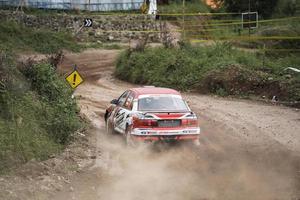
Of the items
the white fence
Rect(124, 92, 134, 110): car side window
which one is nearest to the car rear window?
Rect(124, 92, 134, 110): car side window

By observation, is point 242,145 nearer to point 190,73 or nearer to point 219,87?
point 219,87

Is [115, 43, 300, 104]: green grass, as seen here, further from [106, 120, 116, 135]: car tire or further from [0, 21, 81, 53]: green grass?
[0, 21, 81, 53]: green grass

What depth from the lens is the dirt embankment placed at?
407 inches

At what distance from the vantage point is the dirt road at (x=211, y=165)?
1034 centimetres

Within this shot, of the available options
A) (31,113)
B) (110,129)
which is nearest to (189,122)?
(110,129)

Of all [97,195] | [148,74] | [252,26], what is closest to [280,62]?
[148,74]

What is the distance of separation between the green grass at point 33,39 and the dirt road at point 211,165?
20158 millimetres

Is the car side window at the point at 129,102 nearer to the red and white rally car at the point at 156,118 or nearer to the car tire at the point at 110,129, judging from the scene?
the red and white rally car at the point at 156,118

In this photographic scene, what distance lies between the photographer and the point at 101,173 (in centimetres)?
1163

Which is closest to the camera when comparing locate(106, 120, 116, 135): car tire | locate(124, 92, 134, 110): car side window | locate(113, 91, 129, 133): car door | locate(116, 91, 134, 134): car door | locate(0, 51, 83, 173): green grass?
locate(0, 51, 83, 173): green grass

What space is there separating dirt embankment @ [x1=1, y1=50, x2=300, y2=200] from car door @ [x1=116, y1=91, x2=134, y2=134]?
17.7 inches

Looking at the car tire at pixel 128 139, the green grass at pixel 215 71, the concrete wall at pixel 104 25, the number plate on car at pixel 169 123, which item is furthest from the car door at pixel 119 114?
the concrete wall at pixel 104 25

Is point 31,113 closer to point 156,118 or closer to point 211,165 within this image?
point 156,118

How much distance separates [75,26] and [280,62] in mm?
22004
